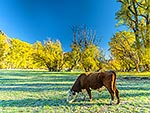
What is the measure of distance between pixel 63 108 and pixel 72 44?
1840 inches

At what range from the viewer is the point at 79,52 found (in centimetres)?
5184

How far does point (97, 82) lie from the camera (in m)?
9.73

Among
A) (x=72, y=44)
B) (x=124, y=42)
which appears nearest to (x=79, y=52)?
(x=72, y=44)

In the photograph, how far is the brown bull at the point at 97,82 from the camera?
30.1 feet

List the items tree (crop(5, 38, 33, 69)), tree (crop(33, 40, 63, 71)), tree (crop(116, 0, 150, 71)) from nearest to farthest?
tree (crop(116, 0, 150, 71))
tree (crop(33, 40, 63, 71))
tree (crop(5, 38, 33, 69))

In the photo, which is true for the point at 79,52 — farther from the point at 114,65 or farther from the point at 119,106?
the point at 119,106

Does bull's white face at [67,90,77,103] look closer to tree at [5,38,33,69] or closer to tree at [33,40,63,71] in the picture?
tree at [33,40,63,71]

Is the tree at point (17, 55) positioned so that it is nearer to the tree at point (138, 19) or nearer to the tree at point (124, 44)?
the tree at point (124, 44)

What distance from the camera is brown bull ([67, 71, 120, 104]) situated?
9188mm

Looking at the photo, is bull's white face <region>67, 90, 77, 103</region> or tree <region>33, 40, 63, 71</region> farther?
tree <region>33, 40, 63, 71</region>

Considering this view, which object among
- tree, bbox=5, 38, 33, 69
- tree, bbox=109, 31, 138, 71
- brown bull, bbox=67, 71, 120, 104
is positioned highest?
tree, bbox=5, 38, 33, 69

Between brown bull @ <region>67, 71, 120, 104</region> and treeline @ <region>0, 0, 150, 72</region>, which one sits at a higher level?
treeline @ <region>0, 0, 150, 72</region>

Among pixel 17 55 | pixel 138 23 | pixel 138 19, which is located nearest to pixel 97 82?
pixel 138 23

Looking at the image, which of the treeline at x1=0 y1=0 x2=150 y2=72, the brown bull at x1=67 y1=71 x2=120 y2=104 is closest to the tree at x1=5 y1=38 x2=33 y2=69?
the treeline at x1=0 y1=0 x2=150 y2=72
